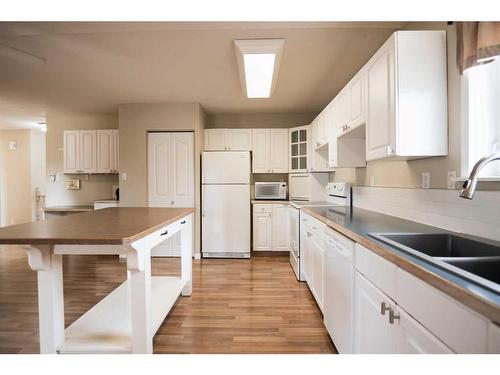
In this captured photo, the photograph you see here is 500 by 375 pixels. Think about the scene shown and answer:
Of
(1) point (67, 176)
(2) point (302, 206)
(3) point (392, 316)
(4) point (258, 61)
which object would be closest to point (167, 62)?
(4) point (258, 61)

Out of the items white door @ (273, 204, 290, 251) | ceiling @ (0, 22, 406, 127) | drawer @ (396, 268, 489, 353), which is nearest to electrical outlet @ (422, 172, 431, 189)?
drawer @ (396, 268, 489, 353)

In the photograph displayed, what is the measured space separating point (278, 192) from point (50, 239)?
350cm

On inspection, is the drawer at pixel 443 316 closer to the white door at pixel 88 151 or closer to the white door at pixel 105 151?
the white door at pixel 105 151

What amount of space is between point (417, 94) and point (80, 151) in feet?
17.0

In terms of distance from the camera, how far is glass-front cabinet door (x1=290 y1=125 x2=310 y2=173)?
415 cm

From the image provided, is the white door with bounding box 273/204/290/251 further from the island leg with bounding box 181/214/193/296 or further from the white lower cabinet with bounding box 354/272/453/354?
the white lower cabinet with bounding box 354/272/453/354

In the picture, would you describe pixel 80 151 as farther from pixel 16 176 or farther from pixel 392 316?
pixel 392 316

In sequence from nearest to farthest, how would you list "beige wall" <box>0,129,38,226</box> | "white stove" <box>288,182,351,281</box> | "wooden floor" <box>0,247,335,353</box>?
"wooden floor" <box>0,247,335,353</box> → "white stove" <box>288,182,351,281</box> → "beige wall" <box>0,129,38,226</box>

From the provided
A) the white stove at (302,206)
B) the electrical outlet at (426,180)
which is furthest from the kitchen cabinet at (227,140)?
the electrical outlet at (426,180)

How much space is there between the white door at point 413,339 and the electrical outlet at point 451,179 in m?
0.95

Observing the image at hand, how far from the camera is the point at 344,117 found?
246cm

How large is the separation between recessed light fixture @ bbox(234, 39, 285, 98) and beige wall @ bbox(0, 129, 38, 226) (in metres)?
6.22
